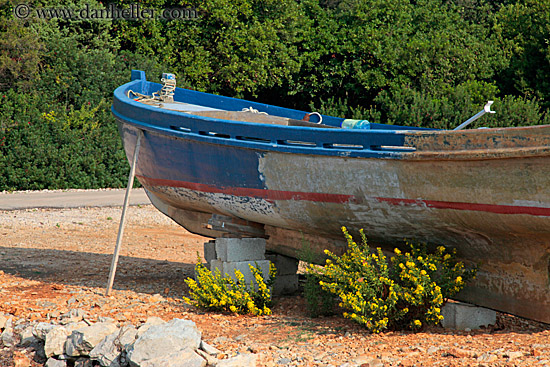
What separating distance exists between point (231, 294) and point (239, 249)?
2.01ft

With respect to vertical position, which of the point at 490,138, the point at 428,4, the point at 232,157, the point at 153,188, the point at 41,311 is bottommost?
the point at 41,311

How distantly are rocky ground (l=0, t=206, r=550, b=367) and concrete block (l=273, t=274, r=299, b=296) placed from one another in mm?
262

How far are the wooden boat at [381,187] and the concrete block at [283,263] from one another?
0.24 m

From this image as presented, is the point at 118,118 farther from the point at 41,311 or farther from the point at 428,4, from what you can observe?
the point at 428,4

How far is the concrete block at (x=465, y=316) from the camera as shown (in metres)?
5.71

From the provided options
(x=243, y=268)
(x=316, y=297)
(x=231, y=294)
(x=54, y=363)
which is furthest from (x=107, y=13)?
(x=54, y=363)

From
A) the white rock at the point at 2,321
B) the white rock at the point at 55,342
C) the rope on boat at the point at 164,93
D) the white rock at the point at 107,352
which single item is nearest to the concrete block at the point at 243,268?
the white rock at the point at 107,352

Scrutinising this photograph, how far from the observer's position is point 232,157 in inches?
260

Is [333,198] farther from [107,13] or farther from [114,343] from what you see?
[107,13]

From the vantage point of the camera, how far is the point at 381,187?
563 cm

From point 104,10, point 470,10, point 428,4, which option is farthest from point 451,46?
point 104,10

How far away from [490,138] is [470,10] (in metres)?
28.3

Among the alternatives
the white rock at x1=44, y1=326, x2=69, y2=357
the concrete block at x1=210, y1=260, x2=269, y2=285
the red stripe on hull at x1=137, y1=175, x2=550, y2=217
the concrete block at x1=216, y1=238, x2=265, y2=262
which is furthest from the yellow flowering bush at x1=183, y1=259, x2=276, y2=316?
the white rock at x1=44, y1=326, x2=69, y2=357

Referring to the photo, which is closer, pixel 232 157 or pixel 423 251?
pixel 423 251
